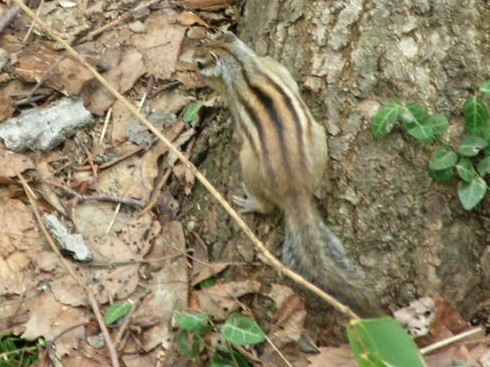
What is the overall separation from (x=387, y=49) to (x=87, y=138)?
204 cm

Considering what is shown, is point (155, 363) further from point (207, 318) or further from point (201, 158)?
point (201, 158)

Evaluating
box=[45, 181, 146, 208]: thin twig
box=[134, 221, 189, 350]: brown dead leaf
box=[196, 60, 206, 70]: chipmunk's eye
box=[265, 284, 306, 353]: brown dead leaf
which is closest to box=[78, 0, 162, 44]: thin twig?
box=[196, 60, 206, 70]: chipmunk's eye

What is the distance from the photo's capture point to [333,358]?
4188 millimetres

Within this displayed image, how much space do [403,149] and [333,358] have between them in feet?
3.57

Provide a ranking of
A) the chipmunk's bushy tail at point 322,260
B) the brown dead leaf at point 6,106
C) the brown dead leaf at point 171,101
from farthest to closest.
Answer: the brown dead leaf at point 171,101 < the brown dead leaf at point 6,106 < the chipmunk's bushy tail at point 322,260

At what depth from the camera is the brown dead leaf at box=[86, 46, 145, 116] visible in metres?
5.41

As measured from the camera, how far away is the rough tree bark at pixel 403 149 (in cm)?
420

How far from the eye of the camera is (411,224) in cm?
423

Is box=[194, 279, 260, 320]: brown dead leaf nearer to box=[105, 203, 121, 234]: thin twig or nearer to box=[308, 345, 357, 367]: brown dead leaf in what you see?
box=[308, 345, 357, 367]: brown dead leaf

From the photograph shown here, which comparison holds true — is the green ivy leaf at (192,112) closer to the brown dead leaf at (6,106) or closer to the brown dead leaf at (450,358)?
the brown dead leaf at (6,106)

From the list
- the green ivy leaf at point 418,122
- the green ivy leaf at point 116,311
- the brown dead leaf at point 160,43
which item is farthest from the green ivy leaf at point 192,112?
the green ivy leaf at point 418,122

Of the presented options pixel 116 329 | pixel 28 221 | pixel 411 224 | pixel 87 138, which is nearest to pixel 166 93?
pixel 87 138

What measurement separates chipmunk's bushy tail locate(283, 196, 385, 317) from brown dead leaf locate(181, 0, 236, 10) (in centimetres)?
222

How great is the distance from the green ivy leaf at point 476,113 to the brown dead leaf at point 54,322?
2285 mm
